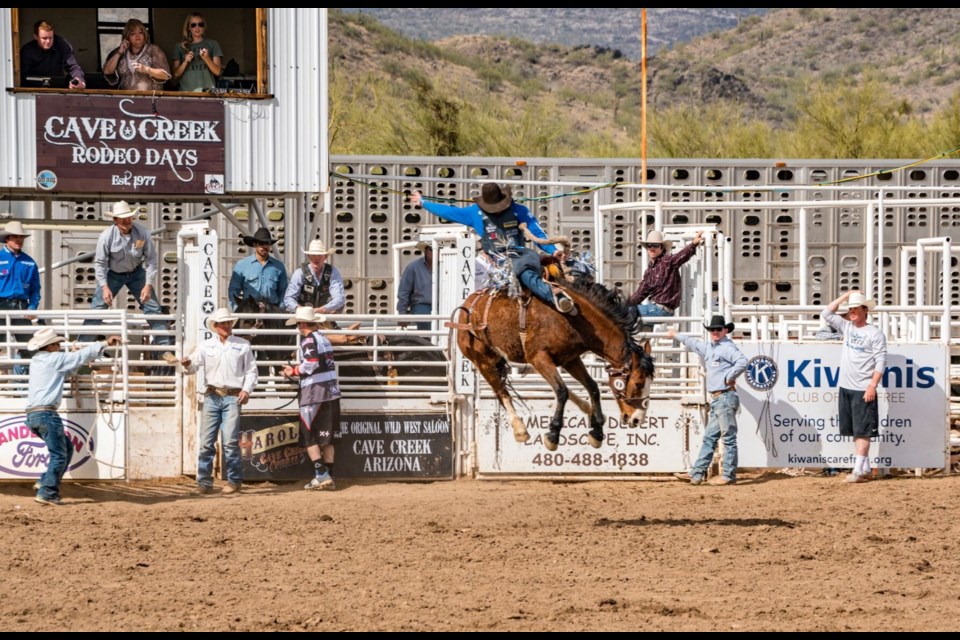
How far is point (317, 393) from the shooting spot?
14.0 m

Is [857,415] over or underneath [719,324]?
underneath

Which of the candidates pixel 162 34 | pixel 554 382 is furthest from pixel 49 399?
pixel 162 34

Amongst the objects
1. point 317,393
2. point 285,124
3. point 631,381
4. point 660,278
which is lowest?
point 317,393

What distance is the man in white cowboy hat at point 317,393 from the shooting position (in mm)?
13969

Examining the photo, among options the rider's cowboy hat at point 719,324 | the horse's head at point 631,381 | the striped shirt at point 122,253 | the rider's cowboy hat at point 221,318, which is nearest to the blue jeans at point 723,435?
the rider's cowboy hat at point 719,324

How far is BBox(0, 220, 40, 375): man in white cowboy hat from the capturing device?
46.6 ft

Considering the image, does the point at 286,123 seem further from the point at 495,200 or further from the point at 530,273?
the point at 530,273

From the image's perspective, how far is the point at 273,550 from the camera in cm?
1080

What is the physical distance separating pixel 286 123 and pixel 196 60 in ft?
4.23

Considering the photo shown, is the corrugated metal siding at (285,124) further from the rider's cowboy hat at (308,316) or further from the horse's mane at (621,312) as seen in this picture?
the horse's mane at (621,312)

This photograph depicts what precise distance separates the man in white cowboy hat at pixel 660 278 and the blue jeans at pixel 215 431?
4.20m

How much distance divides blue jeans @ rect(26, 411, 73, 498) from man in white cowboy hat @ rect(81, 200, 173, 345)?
1636mm

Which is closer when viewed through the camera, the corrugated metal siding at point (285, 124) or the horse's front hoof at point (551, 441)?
the horse's front hoof at point (551, 441)

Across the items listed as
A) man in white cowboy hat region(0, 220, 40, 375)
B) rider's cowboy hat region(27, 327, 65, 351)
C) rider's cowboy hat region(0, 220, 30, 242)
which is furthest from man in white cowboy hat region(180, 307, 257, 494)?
rider's cowboy hat region(0, 220, 30, 242)
